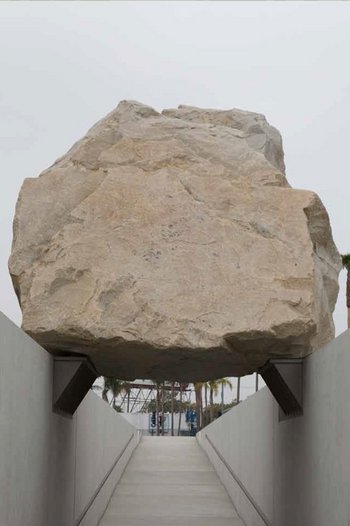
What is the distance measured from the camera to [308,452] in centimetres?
624

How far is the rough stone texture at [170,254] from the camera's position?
19.0 ft

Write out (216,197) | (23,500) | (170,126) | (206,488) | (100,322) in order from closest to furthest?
1. (23,500)
2. (100,322)
3. (216,197)
4. (170,126)
5. (206,488)

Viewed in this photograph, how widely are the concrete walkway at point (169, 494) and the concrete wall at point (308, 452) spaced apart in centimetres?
119

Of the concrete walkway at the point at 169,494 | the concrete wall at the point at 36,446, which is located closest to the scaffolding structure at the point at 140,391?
the concrete walkway at the point at 169,494

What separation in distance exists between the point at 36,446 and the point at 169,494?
350 inches

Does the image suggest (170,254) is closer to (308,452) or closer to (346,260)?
(308,452)

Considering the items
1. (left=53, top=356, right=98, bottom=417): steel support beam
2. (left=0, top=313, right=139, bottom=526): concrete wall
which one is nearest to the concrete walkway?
(left=0, top=313, right=139, bottom=526): concrete wall

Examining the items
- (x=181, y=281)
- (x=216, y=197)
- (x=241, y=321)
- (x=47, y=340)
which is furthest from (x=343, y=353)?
(x=47, y=340)

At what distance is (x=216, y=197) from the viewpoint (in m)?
6.26

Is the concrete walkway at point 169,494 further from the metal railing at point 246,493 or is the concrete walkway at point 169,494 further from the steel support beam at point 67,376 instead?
the steel support beam at point 67,376

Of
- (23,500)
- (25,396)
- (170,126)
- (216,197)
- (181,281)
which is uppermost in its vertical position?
(170,126)

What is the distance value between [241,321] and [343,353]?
998 mm

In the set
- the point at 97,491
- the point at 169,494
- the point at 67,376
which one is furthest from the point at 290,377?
the point at 169,494

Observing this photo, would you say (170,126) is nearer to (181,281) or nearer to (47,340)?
(181,281)
